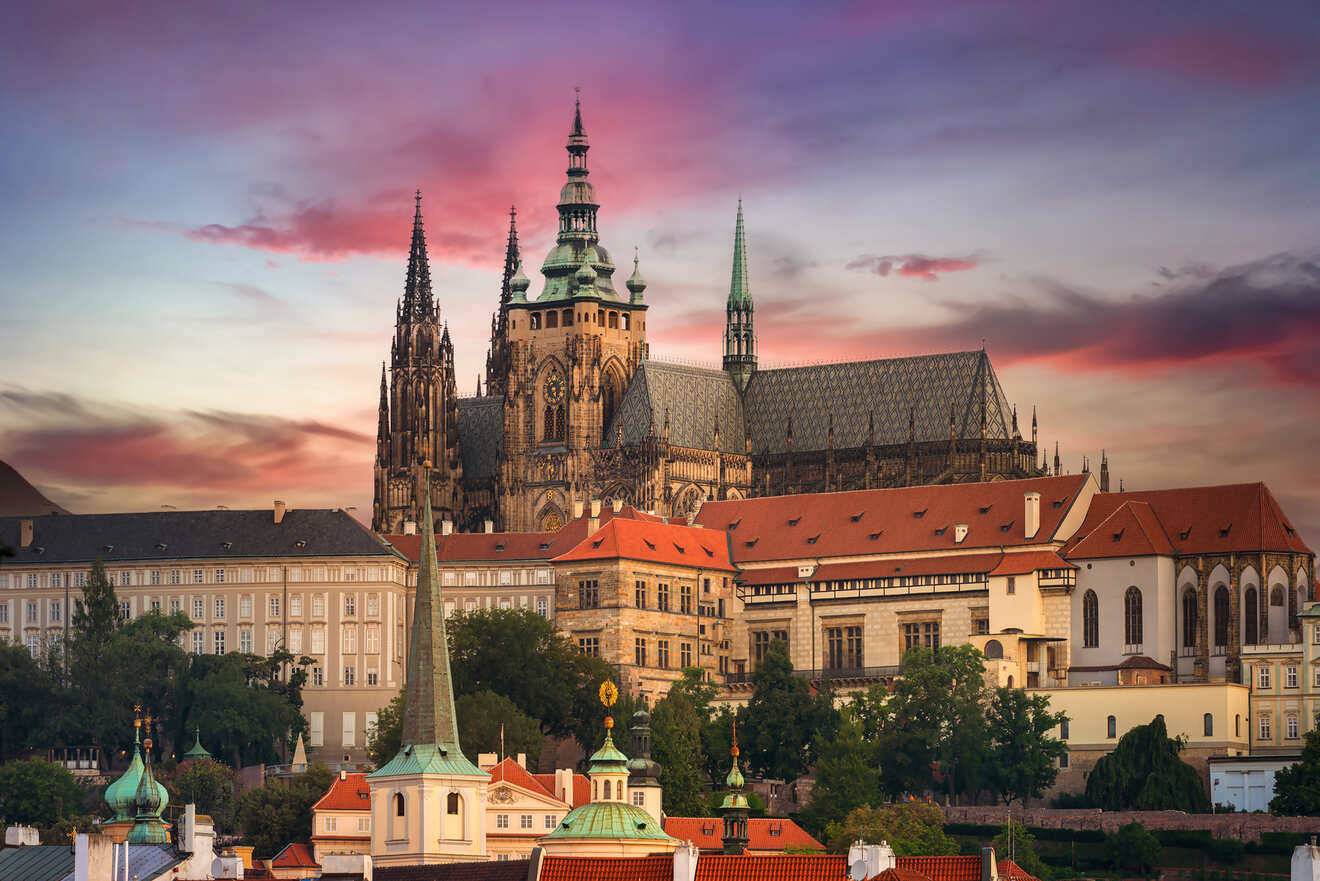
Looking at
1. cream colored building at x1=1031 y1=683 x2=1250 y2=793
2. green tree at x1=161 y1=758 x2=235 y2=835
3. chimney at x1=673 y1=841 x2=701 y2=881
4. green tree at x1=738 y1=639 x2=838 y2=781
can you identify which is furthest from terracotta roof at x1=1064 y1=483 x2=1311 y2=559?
chimney at x1=673 y1=841 x2=701 y2=881

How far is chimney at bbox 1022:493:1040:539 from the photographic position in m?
177

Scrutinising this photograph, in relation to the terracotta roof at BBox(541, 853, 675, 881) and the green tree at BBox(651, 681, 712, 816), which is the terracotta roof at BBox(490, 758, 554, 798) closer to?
the green tree at BBox(651, 681, 712, 816)

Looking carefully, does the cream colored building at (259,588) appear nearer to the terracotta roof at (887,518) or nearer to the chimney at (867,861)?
the terracotta roof at (887,518)

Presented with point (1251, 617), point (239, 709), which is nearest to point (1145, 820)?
point (1251, 617)

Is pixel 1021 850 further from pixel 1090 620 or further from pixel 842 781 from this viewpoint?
pixel 1090 620

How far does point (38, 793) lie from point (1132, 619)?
53.7m

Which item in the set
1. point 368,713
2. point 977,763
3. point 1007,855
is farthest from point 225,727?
point 1007,855

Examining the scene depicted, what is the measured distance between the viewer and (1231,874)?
14262 centimetres

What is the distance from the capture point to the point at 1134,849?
14438 cm

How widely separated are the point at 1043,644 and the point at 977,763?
12.8 m

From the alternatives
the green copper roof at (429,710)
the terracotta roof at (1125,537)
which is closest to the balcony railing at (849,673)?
the terracotta roof at (1125,537)

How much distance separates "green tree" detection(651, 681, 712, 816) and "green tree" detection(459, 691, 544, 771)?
5777 millimetres

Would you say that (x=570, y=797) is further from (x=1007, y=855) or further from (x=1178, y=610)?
(x=1178, y=610)

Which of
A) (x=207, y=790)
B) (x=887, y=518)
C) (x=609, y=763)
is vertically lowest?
(x=207, y=790)
